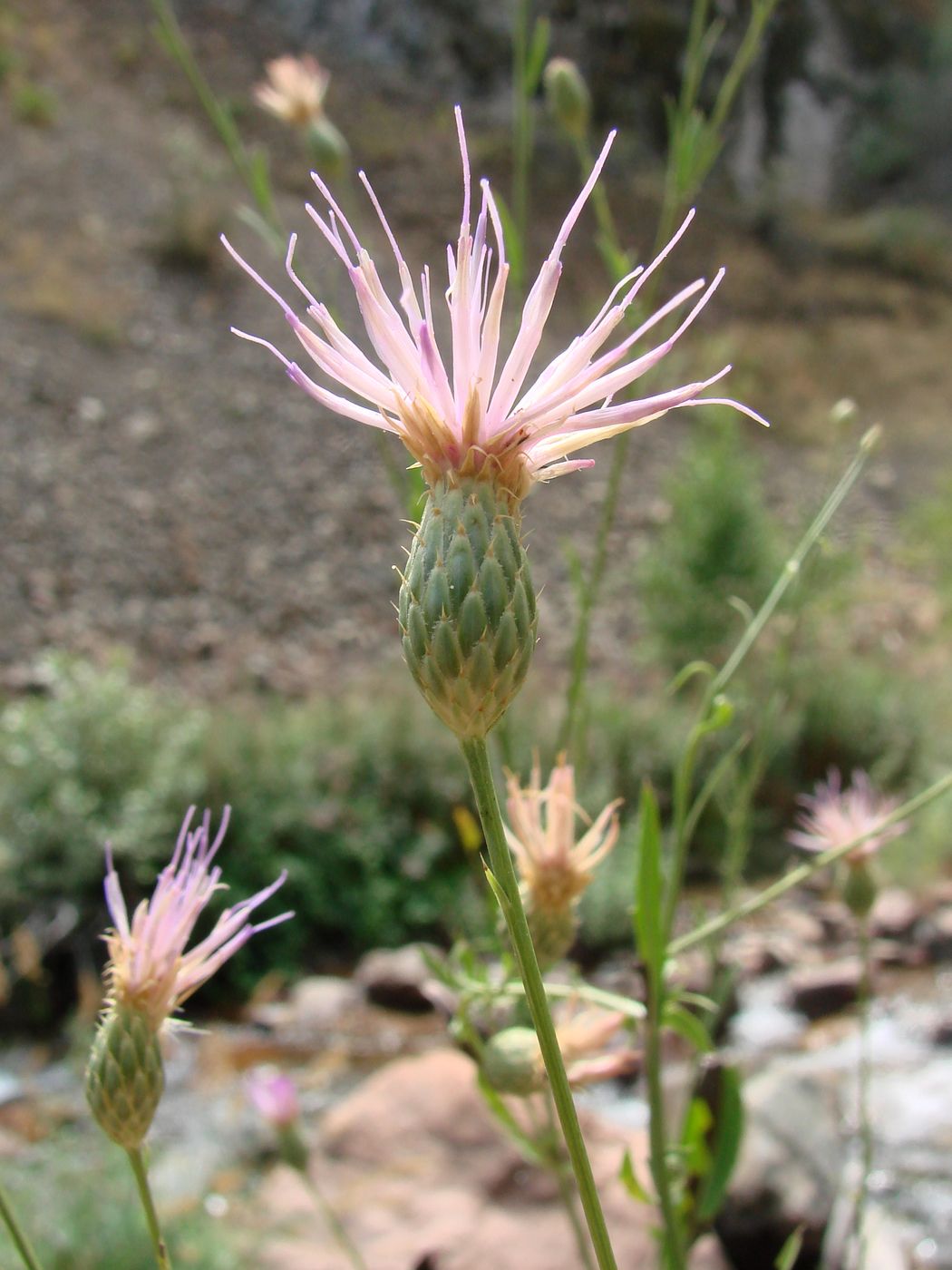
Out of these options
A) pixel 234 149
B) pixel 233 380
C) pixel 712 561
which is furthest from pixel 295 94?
pixel 233 380

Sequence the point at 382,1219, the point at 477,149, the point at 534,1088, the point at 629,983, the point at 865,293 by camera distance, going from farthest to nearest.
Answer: the point at 865,293 → the point at 477,149 → the point at 629,983 → the point at 382,1219 → the point at 534,1088

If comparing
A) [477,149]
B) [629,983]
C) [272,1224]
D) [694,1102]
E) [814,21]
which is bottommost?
[272,1224]

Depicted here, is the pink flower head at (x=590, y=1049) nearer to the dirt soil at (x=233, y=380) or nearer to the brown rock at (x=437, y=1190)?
the brown rock at (x=437, y=1190)

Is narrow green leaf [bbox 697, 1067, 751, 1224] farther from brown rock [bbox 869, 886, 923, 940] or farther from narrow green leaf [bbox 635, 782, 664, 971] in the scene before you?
brown rock [bbox 869, 886, 923, 940]

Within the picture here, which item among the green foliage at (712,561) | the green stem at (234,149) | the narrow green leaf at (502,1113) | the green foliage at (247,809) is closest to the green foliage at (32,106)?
the green foliage at (712,561)

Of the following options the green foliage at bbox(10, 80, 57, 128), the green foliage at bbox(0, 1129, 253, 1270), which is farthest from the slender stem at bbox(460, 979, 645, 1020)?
the green foliage at bbox(10, 80, 57, 128)

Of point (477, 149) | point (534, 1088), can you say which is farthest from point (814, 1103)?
point (477, 149)

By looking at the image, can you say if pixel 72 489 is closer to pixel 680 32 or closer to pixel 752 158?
pixel 680 32
